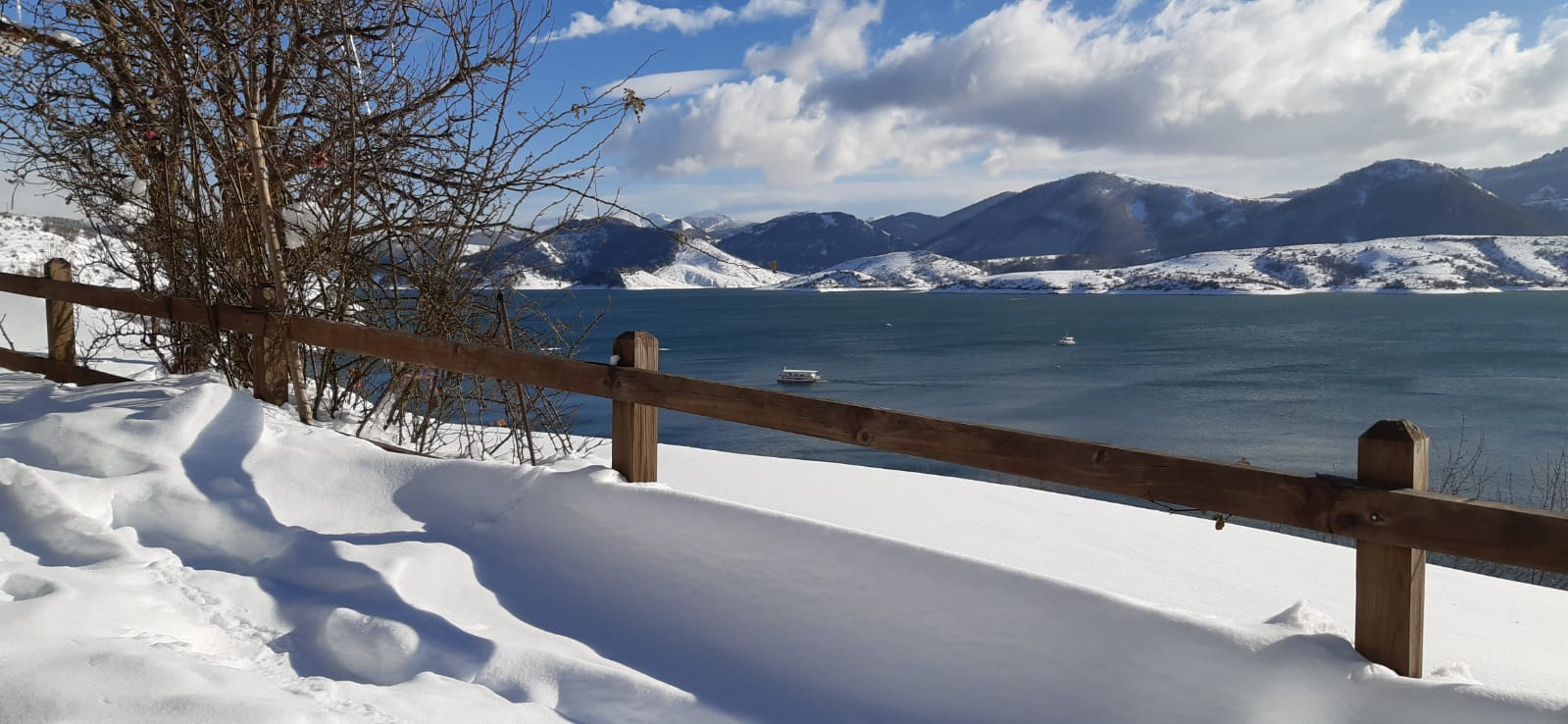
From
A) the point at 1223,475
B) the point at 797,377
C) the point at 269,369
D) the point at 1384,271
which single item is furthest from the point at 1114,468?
the point at 1384,271

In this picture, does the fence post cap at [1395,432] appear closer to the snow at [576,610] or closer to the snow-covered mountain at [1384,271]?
the snow at [576,610]

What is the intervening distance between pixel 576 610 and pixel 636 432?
80cm

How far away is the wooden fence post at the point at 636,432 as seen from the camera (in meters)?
3.92

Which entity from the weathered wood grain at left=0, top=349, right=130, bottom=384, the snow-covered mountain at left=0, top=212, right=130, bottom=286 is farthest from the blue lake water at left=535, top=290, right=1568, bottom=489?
the snow-covered mountain at left=0, top=212, right=130, bottom=286

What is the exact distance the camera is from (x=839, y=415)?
332cm

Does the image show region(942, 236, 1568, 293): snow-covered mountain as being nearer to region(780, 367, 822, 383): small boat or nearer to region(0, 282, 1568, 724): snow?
region(780, 367, 822, 383): small boat

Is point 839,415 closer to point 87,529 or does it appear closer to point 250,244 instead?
point 87,529

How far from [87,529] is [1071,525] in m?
4.78

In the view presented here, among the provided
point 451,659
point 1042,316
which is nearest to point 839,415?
point 451,659

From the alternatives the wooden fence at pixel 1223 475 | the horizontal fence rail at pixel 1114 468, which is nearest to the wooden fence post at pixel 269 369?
the horizontal fence rail at pixel 1114 468

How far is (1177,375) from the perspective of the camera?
53062 millimetres

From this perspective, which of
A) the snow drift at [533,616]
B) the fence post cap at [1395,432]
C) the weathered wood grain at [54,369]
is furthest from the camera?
the weathered wood grain at [54,369]

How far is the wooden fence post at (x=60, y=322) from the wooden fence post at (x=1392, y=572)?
7.79 meters

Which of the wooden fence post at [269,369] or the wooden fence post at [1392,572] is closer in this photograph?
the wooden fence post at [1392,572]
